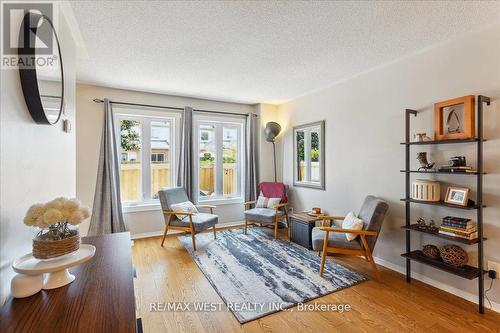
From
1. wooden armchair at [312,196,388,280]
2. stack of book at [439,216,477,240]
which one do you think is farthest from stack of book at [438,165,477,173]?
wooden armchair at [312,196,388,280]

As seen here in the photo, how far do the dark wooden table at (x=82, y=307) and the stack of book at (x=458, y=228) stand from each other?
99.6 inches

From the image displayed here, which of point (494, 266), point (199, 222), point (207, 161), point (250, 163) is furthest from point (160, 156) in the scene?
point (494, 266)

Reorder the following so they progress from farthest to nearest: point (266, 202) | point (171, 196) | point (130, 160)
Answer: point (266, 202) < point (130, 160) < point (171, 196)

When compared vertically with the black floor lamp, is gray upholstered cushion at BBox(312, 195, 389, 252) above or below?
below

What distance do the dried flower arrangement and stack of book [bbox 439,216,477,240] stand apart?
277 centimetres

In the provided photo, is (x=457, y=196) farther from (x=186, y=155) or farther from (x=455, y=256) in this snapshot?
(x=186, y=155)

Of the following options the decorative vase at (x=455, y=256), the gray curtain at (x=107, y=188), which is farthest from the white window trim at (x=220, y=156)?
the decorative vase at (x=455, y=256)

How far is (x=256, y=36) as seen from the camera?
2.28 metres

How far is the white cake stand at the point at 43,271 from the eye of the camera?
3.24 ft

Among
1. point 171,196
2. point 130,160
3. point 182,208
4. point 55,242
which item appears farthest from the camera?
point 130,160

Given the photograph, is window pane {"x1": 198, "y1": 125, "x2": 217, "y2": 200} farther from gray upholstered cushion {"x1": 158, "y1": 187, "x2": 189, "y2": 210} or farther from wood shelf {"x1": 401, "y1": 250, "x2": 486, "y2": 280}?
wood shelf {"x1": 401, "y1": 250, "x2": 486, "y2": 280}

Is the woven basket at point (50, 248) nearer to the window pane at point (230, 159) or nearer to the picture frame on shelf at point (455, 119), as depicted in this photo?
the picture frame on shelf at point (455, 119)

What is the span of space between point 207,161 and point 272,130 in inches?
53.8

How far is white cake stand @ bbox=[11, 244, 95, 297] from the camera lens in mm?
986
